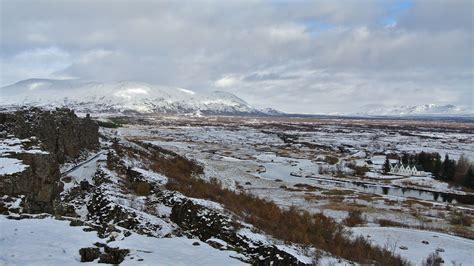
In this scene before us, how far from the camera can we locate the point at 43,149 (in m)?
24.4

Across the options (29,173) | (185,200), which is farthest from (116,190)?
(29,173)

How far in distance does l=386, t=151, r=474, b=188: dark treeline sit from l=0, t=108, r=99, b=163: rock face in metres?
64.1

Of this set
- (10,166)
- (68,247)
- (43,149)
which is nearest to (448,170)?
(43,149)

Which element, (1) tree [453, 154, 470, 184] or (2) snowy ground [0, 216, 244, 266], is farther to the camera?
(1) tree [453, 154, 470, 184]

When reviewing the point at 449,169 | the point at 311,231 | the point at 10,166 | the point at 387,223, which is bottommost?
the point at 387,223

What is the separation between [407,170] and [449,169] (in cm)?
803

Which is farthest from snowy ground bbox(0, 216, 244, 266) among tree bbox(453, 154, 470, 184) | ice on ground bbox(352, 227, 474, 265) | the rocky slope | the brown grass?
tree bbox(453, 154, 470, 184)

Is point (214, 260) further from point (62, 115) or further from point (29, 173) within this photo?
point (62, 115)

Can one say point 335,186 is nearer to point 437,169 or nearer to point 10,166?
point 437,169

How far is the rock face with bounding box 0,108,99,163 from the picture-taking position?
3556cm

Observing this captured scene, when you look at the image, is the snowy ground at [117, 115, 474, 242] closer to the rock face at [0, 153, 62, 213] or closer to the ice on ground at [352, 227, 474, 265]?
the ice on ground at [352, 227, 474, 265]

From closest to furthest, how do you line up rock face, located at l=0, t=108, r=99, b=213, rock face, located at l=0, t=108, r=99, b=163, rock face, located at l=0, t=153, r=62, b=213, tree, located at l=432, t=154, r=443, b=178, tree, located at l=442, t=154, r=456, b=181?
1. rock face, located at l=0, t=153, r=62, b=213
2. rock face, located at l=0, t=108, r=99, b=213
3. rock face, located at l=0, t=108, r=99, b=163
4. tree, located at l=442, t=154, r=456, b=181
5. tree, located at l=432, t=154, r=443, b=178

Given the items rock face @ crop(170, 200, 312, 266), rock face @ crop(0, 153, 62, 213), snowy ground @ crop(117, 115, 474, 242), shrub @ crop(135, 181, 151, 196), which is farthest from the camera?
snowy ground @ crop(117, 115, 474, 242)

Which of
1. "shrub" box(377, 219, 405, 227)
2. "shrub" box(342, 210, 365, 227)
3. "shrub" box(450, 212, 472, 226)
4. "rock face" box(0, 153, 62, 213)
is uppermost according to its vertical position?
"rock face" box(0, 153, 62, 213)
